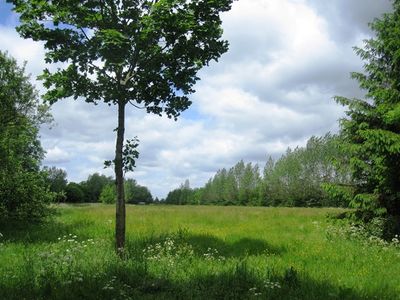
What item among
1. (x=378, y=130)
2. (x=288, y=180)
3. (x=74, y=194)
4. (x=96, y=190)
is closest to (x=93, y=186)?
(x=96, y=190)

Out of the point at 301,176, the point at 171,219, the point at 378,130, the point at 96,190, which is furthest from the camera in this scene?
the point at 96,190

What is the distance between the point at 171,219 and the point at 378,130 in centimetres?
1083

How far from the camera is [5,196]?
17.8 meters

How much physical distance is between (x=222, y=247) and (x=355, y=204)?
18.8 ft

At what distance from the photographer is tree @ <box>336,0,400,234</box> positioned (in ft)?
49.2

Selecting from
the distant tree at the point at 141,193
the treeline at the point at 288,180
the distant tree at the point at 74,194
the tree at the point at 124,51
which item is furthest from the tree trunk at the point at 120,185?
the distant tree at the point at 141,193

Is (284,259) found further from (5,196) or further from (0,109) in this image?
(0,109)

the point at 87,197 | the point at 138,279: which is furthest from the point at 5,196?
the point at 87,197

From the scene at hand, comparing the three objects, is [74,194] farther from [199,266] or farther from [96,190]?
[199,266]

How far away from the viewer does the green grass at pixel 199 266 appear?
824 cm

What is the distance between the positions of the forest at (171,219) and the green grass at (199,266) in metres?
0.04

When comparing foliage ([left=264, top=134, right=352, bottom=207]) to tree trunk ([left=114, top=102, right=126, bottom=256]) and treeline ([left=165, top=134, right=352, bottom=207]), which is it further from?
tree trunk ([left=114, top=102, right=126, bottom=256])

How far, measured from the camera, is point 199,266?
1069cm

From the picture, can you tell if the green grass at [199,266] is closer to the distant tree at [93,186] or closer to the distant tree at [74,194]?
the distant tree at [74,194]
